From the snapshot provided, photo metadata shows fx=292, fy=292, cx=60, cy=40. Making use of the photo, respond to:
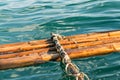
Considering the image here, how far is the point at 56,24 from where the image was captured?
10125mm

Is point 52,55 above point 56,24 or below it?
above

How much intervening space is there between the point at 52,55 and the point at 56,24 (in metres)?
4.44

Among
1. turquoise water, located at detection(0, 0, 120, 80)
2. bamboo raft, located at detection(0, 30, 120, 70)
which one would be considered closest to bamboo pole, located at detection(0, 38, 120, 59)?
bamboo raft, located at detection(0, 30, 120, 70)

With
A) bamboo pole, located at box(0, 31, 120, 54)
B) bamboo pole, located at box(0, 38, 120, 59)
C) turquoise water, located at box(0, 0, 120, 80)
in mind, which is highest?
bamboo pole, located at box(0, 31, 120, 54)

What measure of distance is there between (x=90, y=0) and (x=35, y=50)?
335 inches

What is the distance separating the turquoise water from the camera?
A: 237 inches

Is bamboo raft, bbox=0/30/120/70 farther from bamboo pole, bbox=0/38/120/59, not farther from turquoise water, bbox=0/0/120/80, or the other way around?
turquoise water, bbox=0/0/120/80

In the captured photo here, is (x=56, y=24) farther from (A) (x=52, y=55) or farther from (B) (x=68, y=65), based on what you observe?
(B) (x=68, y=65)

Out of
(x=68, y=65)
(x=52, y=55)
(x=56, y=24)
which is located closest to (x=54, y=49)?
(x=52, y=55)

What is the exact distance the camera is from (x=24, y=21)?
11211 millimetres

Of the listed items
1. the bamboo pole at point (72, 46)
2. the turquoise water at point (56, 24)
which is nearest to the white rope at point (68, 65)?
the bamboo pole at point (72, 46)

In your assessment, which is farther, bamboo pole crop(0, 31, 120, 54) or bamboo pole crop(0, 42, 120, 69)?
bamboo pole crop(0, 31, 120, 54)

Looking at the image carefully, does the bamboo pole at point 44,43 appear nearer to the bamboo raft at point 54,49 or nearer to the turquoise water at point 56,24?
the bamboo raft at point 54,49

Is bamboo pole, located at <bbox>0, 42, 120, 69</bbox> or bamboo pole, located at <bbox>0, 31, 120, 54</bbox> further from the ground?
bamboo pole, located at <bbox>0, 31, 120, 54</bbox>
